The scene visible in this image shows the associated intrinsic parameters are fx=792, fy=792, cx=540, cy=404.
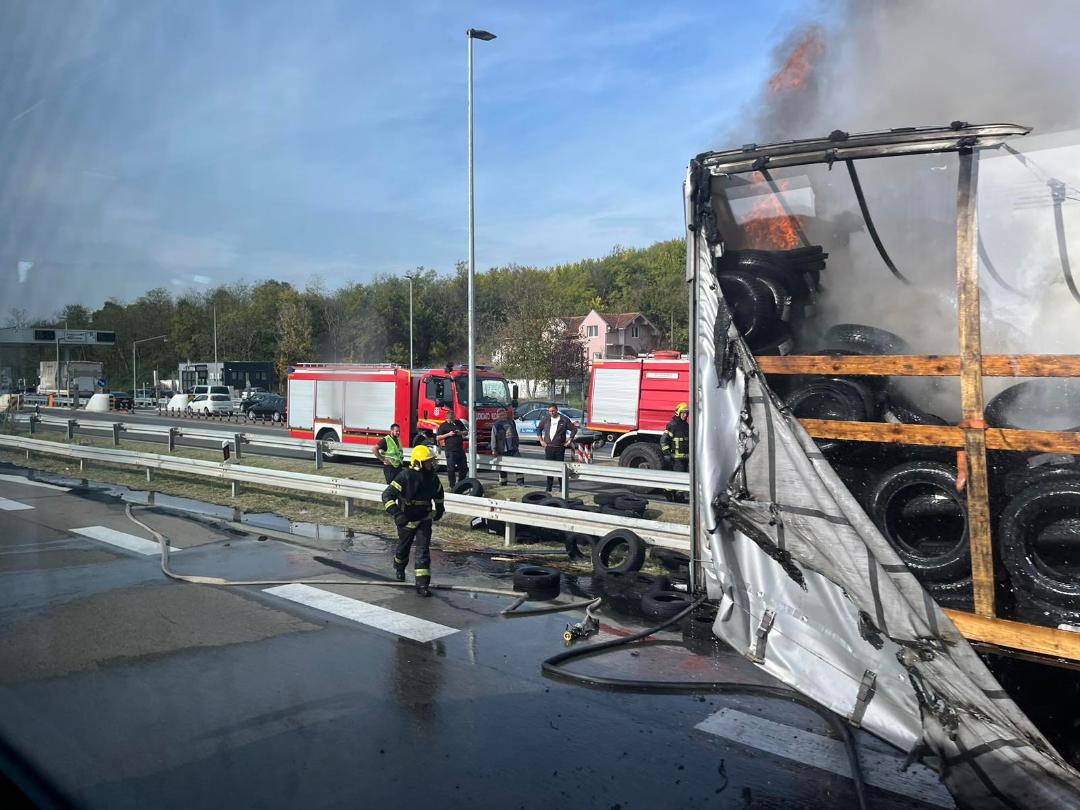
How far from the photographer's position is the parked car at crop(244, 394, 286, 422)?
42781 mm

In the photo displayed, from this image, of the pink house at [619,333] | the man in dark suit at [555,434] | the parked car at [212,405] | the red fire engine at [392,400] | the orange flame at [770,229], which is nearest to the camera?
the orange flame at [770,229]

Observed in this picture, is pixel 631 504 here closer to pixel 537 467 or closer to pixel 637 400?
pixel 537 467

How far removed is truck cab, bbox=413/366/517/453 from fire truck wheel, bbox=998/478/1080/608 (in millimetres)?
14928

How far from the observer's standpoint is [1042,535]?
13.9 ft

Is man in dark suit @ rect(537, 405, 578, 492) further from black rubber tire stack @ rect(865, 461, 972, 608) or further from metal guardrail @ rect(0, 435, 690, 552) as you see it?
black rubber tire stack @ rect(865, 461, 972, 608)

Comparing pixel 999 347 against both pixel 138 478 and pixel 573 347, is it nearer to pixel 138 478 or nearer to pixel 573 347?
pixel 138 478

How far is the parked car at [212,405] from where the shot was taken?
4591cm

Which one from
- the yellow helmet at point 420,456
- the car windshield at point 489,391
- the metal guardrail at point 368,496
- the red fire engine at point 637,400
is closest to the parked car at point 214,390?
the metal guardrail at point 368,496

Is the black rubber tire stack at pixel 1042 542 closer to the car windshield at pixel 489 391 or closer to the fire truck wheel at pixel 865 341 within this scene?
the fire truck wheel at pixel 865 341

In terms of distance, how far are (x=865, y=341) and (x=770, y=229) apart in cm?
110

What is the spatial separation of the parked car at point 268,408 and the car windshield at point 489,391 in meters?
25.5

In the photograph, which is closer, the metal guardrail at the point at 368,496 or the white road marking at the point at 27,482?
the metal guardrail at the point at 368,496

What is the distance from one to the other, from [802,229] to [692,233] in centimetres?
91

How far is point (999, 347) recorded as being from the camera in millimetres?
4723
